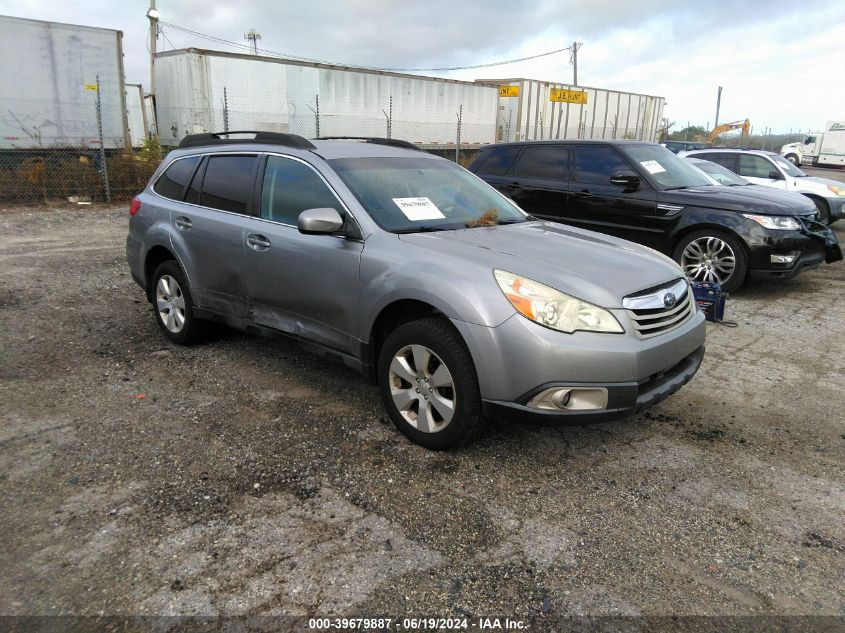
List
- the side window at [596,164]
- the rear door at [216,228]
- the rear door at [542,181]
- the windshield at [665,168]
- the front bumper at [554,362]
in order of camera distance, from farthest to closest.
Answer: the rear door at [542,181] → the side window at [596,164] → the windshield at [665,168] → the rear door at [216,228] → the front bumper at [554,362]

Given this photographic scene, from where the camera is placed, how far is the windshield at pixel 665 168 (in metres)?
7.24

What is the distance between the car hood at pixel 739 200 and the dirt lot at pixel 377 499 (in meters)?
2.53

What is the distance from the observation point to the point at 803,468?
3256 mm

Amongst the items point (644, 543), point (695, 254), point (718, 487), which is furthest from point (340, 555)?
point (695, 254)

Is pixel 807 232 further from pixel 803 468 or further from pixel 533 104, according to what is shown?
pixel 533 104

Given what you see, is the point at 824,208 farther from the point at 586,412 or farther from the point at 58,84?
the point at 58,84

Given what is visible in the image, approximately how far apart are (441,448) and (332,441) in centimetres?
64

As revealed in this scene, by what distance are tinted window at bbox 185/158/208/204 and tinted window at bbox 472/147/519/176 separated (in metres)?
4.68

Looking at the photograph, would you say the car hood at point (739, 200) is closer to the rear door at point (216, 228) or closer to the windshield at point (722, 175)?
the windshield at point (722, 175)

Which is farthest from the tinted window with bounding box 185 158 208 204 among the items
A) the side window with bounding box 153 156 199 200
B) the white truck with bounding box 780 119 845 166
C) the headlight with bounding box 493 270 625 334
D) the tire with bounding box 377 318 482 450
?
the white truck with bounding box 780 119 845 166

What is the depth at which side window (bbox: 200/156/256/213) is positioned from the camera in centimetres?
429

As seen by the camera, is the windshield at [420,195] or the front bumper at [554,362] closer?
the front bumper at [554,362]

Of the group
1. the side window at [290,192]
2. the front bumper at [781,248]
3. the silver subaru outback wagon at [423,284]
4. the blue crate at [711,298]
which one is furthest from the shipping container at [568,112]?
the side window at [290,192]

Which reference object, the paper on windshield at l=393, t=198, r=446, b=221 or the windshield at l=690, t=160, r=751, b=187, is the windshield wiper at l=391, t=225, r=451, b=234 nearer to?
the paper on windshield at l=393, t=198, r=446, b=221
